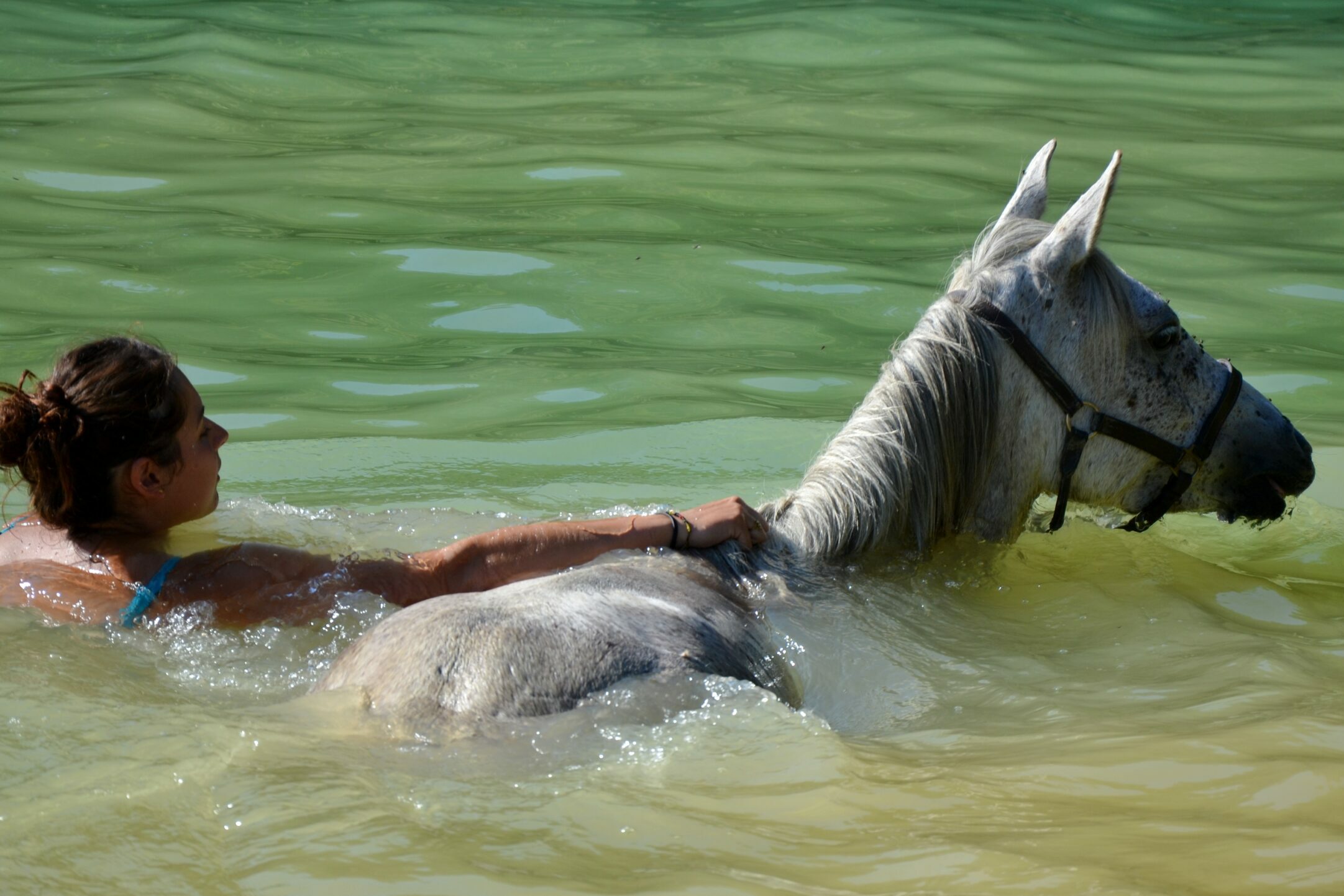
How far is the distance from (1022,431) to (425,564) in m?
1.82

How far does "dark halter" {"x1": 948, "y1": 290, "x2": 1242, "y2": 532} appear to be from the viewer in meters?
4.29

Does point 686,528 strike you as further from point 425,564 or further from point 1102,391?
point 1102,391

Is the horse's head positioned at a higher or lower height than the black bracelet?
higher

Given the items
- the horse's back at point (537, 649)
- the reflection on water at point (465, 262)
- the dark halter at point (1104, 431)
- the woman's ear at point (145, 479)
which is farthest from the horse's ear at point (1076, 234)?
the reflection on water at point (465, 262)

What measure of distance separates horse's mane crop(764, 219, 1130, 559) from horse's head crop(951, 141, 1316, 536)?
0.6 inches

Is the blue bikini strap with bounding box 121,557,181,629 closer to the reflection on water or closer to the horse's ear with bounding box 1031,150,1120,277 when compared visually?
the horse's ear with bounding box 1031,150,1120,277

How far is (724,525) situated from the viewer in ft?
13.7


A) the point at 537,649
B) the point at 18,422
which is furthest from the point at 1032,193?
the point at 18,422

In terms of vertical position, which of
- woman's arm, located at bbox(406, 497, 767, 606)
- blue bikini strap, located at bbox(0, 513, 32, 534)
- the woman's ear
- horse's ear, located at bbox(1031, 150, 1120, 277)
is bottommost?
blue bikini strap, located at bbox(0, 513, 32, 534)

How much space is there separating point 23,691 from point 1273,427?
12.1 ft

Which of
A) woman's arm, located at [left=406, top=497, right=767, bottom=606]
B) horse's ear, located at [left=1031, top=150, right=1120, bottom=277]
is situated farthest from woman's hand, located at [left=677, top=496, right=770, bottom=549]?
horse's ear, located at [left=1031, top=150, right=1120, bottom=277]

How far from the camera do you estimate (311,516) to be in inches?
203

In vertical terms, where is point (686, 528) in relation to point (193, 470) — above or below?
below

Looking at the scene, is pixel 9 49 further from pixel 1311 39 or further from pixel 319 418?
pixel 1311 39
